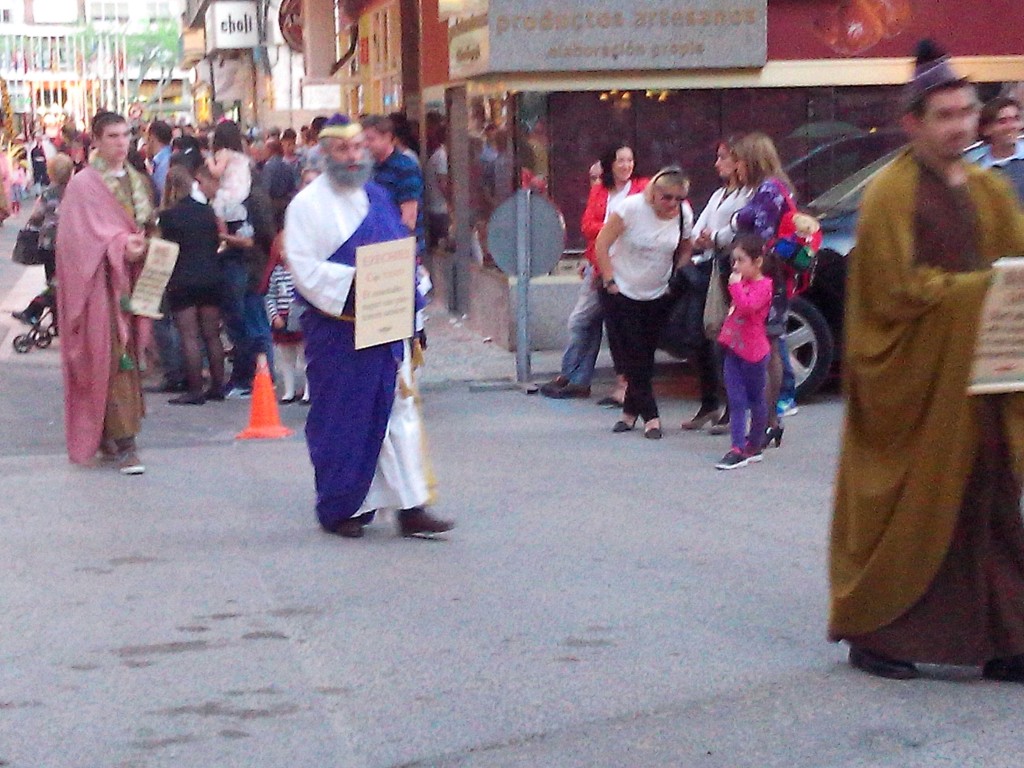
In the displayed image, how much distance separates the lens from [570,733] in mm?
5004

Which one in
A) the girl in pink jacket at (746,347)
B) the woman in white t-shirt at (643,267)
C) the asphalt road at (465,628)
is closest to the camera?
the asphalt road at (465,628)

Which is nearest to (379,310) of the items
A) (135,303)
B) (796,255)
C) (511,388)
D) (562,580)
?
(562,580)

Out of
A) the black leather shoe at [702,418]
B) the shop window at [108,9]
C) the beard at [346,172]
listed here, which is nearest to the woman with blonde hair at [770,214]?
the black leather shoe at [702,418]

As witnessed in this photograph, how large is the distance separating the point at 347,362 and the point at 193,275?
4.63 meters

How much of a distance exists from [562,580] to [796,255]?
3305 mm

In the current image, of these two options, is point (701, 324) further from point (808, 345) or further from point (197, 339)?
point (197, 339)

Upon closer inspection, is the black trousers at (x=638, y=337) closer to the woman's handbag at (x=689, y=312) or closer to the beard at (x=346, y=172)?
the woman's handbag at (x=689, y=312)

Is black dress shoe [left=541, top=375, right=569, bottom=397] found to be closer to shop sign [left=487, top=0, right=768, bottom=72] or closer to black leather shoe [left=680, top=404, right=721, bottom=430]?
black leather shoe [left=680, top=404, right=721, bottom=430]

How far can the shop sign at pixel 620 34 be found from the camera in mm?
12719

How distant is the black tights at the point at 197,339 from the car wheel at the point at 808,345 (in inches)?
147

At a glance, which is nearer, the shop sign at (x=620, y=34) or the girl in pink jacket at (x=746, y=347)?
the girl in pink jacket at (x=746, y=347)

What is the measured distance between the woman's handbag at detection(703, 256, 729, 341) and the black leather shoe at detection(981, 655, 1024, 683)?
14.1 feet

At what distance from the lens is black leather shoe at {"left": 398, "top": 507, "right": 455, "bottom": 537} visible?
7.58 m

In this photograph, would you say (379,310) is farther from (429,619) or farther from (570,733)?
(570,733)
